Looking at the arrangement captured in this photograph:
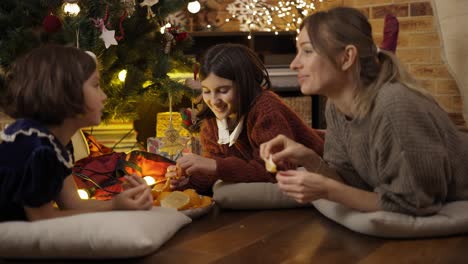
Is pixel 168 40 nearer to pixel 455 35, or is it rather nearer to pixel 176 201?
pixel 176 201

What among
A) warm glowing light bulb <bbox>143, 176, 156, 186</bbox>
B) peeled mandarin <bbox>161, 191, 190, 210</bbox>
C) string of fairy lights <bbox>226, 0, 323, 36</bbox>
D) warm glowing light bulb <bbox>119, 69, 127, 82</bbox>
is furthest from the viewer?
string of fairy lights <bbox>226, 0, 323, 36</bbox>

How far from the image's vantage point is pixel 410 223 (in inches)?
63.4

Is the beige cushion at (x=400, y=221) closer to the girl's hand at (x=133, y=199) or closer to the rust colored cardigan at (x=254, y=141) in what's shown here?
the rust colored cardigan at (x=254, y=141)

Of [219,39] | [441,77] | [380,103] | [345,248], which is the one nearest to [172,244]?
[345,248]

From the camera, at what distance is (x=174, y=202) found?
1.90 meters

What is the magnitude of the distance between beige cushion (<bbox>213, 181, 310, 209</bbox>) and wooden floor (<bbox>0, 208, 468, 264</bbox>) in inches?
3.8

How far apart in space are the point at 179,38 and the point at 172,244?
1.43 metres

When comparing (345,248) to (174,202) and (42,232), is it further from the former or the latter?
(42,232)

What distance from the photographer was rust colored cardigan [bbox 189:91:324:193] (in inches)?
77.9

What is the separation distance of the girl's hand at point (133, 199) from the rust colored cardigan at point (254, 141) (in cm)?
38

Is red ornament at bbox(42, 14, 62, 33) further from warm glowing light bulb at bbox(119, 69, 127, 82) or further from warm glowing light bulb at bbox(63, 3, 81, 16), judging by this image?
warm glowing light bulb at bbox(119, 69, 127, 82)

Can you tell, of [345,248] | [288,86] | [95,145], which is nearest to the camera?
[345,248]

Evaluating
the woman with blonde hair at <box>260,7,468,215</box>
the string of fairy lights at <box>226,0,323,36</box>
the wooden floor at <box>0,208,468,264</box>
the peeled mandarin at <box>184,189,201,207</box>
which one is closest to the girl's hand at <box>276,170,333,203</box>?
the woman with blonde hair at <box>260,7,468,215</box>

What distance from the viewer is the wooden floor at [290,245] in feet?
4.92
